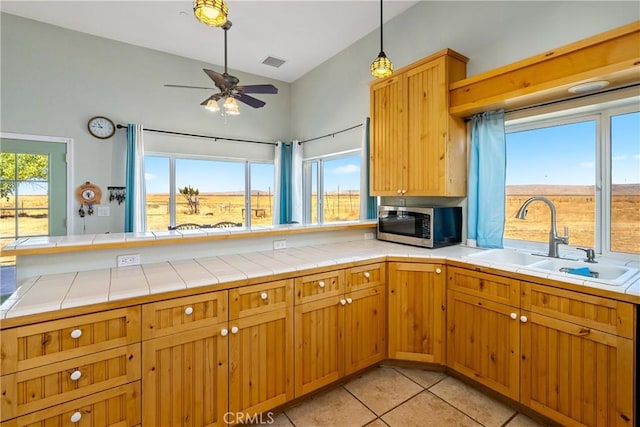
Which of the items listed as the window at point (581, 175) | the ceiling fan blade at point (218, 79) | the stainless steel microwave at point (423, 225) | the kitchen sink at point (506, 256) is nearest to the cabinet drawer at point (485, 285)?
the kitchen sink at point (506, 256)

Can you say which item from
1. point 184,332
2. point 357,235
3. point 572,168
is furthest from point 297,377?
point 572,168

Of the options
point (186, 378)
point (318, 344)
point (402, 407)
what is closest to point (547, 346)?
point (402, 407)

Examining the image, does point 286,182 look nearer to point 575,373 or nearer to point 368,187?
point 368,187

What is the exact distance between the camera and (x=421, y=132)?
258cm

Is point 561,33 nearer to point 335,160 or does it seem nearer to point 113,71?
point 335,160

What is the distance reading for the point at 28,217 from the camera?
137 inches

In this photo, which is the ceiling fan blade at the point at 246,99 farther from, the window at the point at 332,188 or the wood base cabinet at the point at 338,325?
the wood base cabinet at the point at 338,325

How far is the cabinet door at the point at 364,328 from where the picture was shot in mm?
2098

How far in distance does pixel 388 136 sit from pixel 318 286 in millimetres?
1676

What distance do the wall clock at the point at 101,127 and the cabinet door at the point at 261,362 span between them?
11.6ft

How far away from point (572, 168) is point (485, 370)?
Answer: 5.14ft

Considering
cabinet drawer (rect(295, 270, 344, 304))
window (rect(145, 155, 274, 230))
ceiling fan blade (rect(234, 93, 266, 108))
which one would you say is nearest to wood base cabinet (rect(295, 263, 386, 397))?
cabinet drawer (rect(295, 270, 344, 304))

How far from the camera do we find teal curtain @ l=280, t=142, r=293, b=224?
5086 mm

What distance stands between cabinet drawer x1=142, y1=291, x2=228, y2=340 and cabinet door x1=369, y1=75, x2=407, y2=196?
1.89 metres
